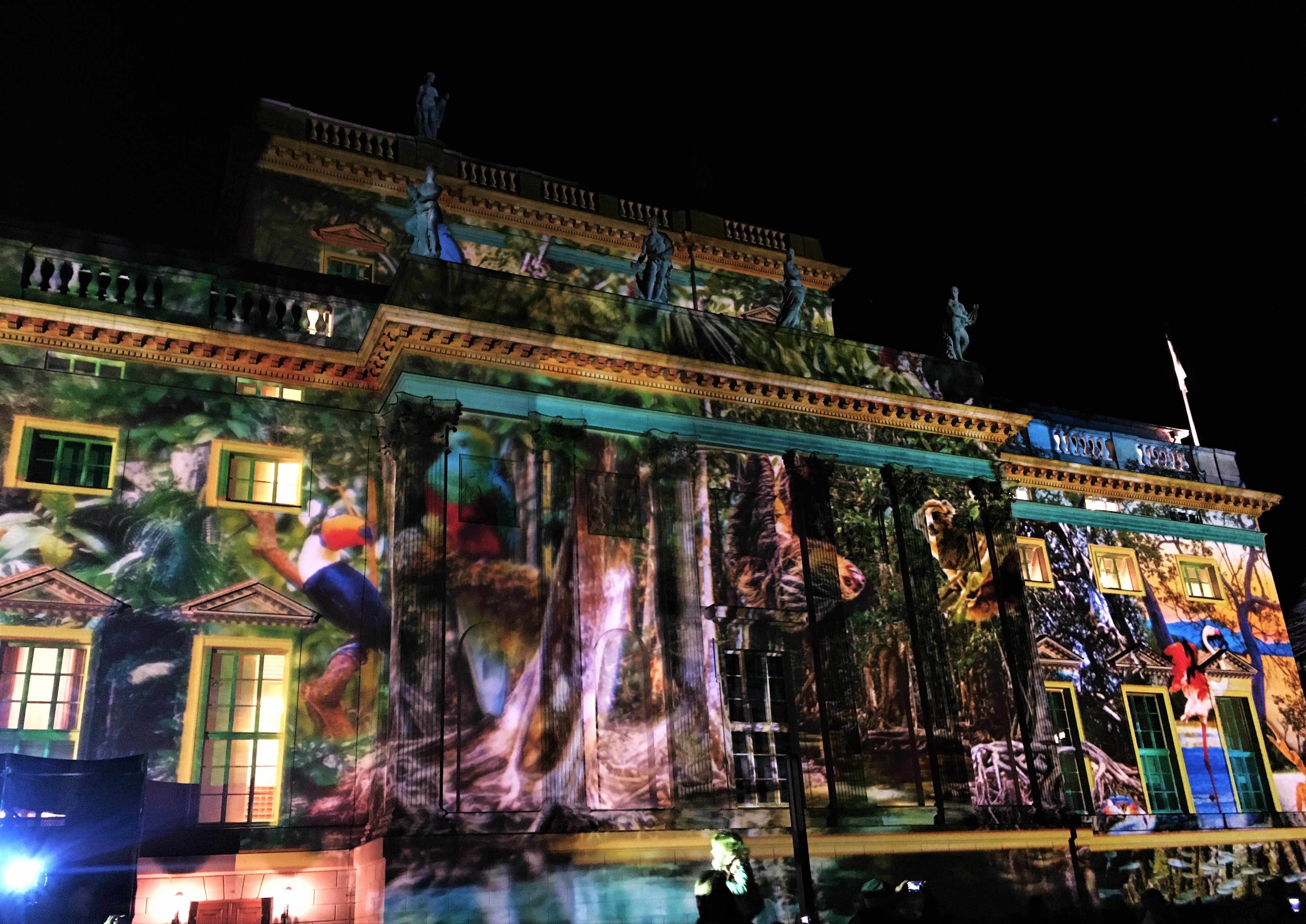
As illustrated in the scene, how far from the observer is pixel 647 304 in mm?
23250

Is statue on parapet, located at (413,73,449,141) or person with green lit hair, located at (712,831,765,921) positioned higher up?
statue on parapet, located at (413,73,449,141)

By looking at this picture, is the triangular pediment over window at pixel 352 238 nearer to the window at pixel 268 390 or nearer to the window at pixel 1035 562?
the window at pixel 268 390

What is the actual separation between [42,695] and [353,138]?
15364 mm

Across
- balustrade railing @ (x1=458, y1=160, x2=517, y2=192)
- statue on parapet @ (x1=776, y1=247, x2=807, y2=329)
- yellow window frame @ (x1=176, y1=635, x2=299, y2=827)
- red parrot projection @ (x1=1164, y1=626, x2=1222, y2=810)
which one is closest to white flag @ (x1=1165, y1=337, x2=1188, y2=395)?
red parrot projection @ (x1=1164, y1=626, x2=1222, y2=810)

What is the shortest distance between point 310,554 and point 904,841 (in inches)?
491

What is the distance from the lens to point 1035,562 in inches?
1112

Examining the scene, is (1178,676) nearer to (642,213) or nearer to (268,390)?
(642,213)

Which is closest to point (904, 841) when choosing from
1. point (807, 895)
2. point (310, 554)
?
point (807, 895)

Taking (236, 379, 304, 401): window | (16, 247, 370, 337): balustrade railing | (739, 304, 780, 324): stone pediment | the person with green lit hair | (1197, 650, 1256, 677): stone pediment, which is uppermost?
(739, 304, 780, 324): stone pediment

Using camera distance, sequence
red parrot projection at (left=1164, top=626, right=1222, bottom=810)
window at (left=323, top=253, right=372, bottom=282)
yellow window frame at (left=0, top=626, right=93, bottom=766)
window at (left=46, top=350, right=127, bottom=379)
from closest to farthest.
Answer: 1. yellow window frame at (left=0, top=626, right=93, bottom=766)
2. window at (left=46, top=350, right=127, bottom=379)
3. window at (left=323, top=253, right=372, bottom=282)
4. red parrot projection at (left=1164, top=626, right=1222, bottom=810)

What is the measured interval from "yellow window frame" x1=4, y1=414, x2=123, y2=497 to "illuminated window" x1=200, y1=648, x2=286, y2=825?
11.4 feet

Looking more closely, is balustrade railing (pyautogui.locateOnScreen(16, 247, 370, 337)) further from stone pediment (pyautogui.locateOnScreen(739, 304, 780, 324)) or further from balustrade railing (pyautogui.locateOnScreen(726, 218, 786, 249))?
balustrade railing (pyautogui.locateOnScreen(726, 218, 786, 249))

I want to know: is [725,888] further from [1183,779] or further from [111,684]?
[1183,779]

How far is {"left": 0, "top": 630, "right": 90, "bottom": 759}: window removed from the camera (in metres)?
16.6
